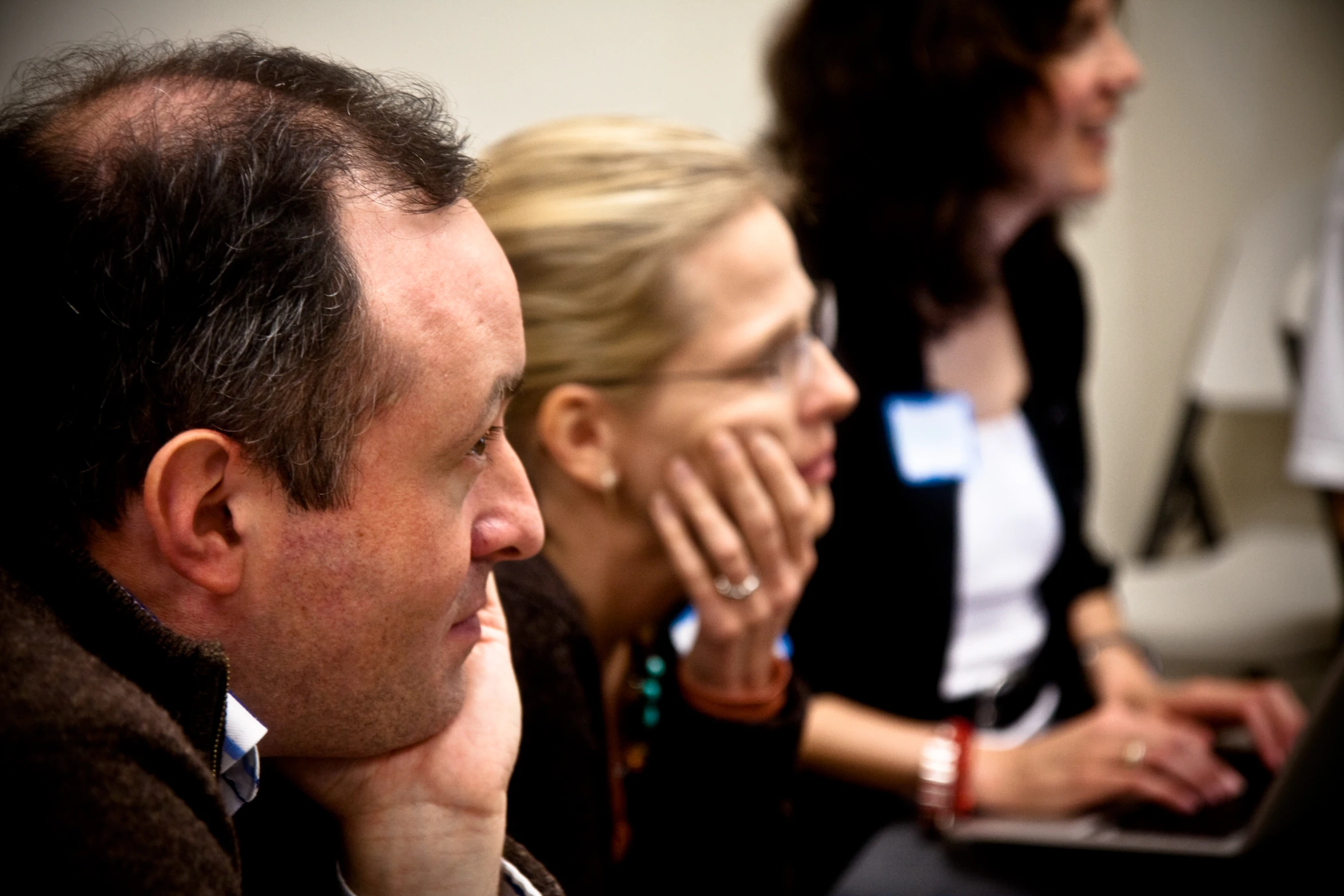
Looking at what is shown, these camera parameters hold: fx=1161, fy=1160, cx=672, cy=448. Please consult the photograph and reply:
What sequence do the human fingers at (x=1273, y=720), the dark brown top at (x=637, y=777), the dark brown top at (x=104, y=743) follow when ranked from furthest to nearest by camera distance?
the human fingers at (x=1273, y=720) < the dark brown top at (x=637, y=777) < the dark brown top at (x=104, y=743)

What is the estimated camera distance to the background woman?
1.55 meters

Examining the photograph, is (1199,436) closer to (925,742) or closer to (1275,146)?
(1275,146)

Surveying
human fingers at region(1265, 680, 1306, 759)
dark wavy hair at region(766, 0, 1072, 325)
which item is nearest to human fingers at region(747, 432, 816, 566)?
dark wavy hair at region(766, 0, 1072, 325)

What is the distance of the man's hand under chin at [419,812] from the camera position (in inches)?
28.3

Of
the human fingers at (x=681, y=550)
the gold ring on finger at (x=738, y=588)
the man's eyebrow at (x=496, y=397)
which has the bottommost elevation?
the gold ring on finger at (x=738, y=588)

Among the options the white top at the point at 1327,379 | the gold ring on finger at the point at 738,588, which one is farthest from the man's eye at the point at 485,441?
the white top at the point at 1327,379

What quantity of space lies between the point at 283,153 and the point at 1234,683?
1.44m

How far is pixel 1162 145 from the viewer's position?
299cm

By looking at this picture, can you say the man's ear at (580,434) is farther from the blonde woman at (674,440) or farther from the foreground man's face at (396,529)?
the foreground man's face at (396,529)

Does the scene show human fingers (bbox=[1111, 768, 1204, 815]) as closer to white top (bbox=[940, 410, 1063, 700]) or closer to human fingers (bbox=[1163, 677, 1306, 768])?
human fingers (bbox=[1163, 677, 1306, 768])

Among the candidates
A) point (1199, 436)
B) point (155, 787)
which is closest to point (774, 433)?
point (155, 787)

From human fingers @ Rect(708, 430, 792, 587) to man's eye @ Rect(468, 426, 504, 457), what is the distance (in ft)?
1.48

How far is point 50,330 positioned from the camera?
0.59 metres

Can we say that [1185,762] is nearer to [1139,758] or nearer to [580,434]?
[1139,758]
